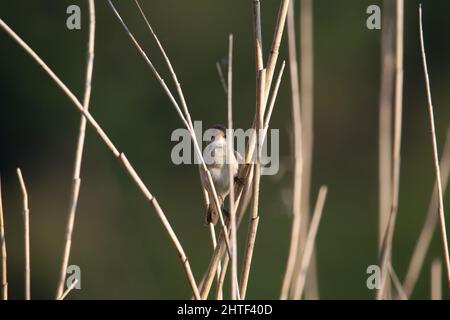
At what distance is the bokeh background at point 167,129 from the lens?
10172 millimetres

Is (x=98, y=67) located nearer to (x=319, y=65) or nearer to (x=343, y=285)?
(x=319, y=65)

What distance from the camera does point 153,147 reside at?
36.2 ft

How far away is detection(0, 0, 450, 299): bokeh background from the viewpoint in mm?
10172

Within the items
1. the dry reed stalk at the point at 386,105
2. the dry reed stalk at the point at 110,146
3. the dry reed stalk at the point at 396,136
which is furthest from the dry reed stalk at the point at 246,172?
the dry reed stalk at the point at 386,105

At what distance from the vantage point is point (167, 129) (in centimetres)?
1088

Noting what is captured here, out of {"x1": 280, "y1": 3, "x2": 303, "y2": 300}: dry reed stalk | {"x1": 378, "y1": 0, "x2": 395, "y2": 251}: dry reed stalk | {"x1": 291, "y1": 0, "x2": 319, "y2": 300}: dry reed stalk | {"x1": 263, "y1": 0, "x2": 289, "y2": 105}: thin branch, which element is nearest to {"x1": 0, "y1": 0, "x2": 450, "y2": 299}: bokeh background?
{"x1": 291, "y1": 0, "x2": 319, "y2": 300}: dry reed stalk

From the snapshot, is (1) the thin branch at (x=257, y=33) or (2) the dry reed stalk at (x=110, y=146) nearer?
(2) the dry reed stalk at (x=110, y=146)

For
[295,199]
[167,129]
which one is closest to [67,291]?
[295,199]

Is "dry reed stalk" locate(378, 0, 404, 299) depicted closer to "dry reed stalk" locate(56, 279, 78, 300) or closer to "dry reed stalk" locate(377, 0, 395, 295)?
"dry reed stalk" locate(377, 0, 395, 295)

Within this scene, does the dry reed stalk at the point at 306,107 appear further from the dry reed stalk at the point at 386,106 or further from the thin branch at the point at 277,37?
the thin branch at the point at 277,37

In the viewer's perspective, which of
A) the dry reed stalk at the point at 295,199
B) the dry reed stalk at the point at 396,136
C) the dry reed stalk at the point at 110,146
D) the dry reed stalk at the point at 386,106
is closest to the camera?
the dry reed stalk at the point at 110,146

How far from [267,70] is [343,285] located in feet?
22.3

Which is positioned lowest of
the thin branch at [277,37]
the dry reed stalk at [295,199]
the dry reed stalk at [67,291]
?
the dry reed stalk at [67,291]

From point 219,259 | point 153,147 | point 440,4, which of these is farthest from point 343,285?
point 219,259
